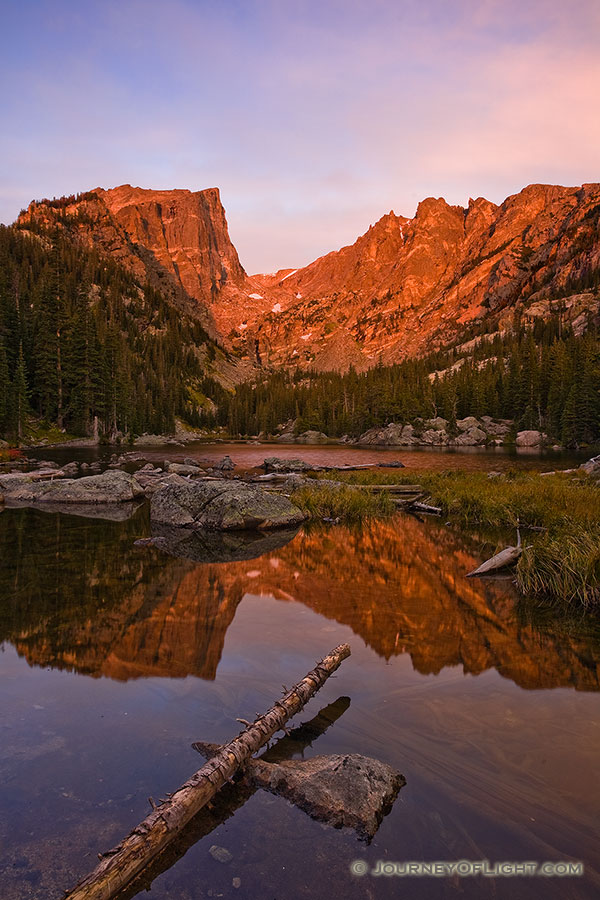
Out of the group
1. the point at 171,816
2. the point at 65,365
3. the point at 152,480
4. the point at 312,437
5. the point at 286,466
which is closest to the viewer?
the point at 171,816

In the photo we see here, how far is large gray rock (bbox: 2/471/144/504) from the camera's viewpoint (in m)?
26.0

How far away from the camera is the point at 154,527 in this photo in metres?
20.2

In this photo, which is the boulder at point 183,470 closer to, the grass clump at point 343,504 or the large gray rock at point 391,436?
the grass clump at point 343,504

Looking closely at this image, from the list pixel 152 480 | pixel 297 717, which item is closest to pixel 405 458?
pixel 152 480

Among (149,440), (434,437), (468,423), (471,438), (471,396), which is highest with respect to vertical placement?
(471,396)

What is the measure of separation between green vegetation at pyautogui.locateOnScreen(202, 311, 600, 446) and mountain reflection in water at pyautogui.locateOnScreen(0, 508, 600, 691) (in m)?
75.6

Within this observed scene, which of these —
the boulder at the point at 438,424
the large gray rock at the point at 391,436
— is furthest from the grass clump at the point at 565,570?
the boulder at the point at 438,424

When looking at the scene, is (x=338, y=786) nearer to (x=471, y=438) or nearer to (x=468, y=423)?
Answer: (x=471, y=438)

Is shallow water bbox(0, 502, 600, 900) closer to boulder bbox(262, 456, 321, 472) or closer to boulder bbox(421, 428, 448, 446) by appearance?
boulder bbox(262, 456, 321, 472)

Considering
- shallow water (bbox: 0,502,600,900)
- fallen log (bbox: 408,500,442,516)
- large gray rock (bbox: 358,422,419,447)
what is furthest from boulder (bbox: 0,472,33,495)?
large gray rock (bbox: 358,422,419,447)

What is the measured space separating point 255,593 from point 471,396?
117468mm

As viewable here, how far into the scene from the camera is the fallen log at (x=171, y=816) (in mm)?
3492

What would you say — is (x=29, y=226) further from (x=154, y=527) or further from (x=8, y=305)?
(x=154, y=527)

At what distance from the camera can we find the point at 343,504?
876 inches
